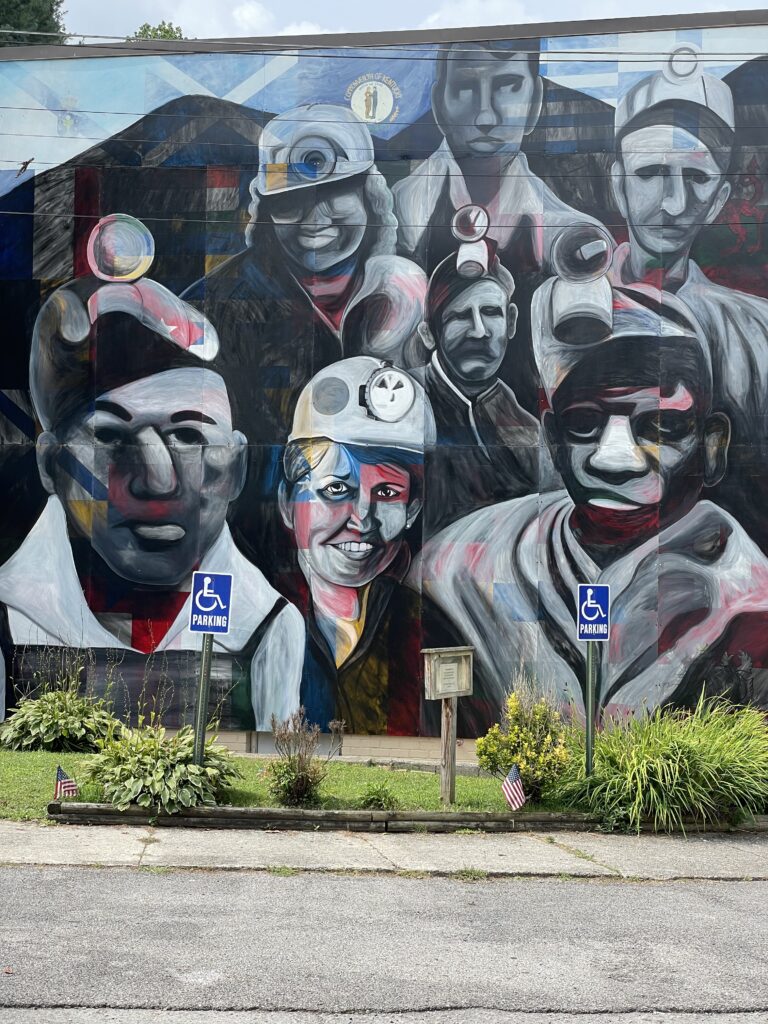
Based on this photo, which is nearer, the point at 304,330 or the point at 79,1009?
the point at 79,1009

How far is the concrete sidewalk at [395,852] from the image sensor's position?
35.0 feet

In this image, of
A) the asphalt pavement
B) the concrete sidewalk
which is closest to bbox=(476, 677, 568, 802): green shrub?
the concrete sidewalk

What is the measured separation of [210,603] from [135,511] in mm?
7298

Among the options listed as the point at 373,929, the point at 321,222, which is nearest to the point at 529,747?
the point at 373,929

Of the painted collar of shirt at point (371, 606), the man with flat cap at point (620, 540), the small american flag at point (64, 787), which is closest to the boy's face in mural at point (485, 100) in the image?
the man with flat cap at point (620, 540)

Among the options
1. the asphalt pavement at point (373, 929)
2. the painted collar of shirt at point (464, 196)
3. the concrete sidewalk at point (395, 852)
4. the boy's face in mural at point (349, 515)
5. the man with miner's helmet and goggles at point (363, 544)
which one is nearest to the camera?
the asphalt pavement at point (373, 929)

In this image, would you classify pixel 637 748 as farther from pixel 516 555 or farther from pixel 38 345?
pixel 38 345

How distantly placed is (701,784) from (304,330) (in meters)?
10.0

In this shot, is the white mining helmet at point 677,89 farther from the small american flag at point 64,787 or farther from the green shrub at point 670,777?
the small american flag at point 64,787

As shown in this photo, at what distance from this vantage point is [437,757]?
1902cm

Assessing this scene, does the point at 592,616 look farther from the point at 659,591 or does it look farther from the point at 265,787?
the point at 659,591

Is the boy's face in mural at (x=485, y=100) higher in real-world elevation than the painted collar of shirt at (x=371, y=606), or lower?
higher

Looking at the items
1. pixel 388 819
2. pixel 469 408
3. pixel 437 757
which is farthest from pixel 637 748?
pixel 469 408

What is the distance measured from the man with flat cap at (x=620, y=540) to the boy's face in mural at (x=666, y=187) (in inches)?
38.0
